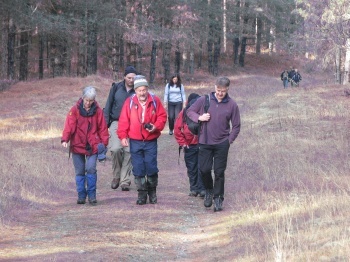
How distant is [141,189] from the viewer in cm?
887

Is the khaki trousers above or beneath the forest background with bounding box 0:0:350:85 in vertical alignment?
beneath

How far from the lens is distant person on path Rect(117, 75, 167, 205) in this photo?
28.0ft

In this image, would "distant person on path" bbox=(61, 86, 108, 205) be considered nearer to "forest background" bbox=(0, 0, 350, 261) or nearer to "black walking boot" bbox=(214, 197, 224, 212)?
"forest background" bbox=(0, 0, 350, 261)

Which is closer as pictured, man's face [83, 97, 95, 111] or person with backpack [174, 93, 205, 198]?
man's face [83, 97, 95, 111]

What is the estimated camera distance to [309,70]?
59.8 m

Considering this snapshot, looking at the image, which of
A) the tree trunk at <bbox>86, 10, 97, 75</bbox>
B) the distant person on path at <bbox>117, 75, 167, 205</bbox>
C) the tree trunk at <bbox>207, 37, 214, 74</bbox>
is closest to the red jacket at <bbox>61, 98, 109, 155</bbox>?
the distant person on path at <bbox>117, 75, 167, 205</bbox>

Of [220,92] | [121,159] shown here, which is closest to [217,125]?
[220,92]

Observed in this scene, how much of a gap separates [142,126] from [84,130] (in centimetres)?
83

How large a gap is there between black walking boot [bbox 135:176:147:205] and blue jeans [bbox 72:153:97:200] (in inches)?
25.0

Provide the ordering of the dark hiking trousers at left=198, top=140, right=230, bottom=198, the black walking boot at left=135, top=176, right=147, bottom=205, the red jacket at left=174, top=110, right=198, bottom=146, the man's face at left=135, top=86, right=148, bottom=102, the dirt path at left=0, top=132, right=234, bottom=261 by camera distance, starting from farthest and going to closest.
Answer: the red jacket at left=174, top=110, right=198, bottom=146, the black walking boot at left=135, top=176, right=147, bottom=205, the man's face at left=135, top=86, right=148, bottom=102, the dark hiking trousers at left=198, top=140, right=230, bottom=198, the dirt path at left=0, top=132, right=234, bottom=261

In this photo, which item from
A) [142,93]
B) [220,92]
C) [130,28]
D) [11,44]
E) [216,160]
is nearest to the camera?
[220,92]

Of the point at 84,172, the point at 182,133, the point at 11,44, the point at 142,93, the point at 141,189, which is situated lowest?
the point at 141,189

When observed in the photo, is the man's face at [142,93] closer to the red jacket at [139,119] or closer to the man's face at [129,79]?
the red jacket at [139,119]

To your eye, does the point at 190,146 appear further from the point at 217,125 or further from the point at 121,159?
the point at 217,125
